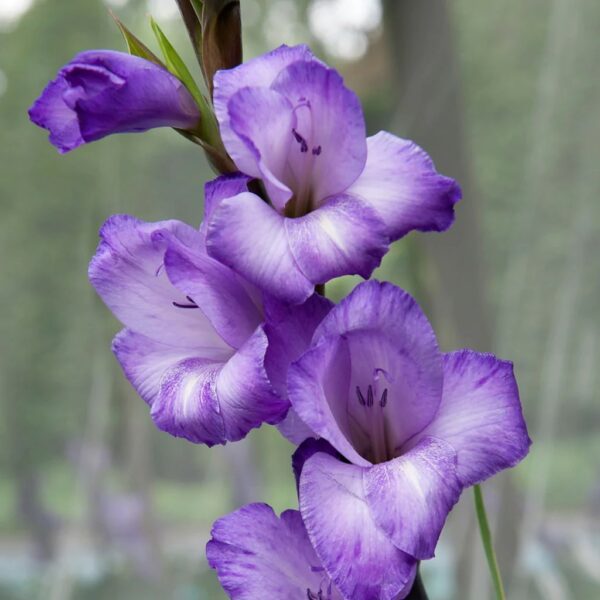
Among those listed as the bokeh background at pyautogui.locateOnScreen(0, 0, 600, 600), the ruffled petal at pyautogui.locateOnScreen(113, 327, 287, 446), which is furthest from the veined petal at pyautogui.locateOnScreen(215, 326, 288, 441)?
the bokeh background at pyautogui.locateOnScreen(0, 0, 600, 600)

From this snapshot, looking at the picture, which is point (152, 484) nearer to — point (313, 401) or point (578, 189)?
point (578, 189)

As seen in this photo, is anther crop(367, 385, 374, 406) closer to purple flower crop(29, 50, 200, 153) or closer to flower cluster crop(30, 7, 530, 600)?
flower cluster crop(30, 7, 530, 600)

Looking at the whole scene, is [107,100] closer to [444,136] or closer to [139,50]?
[139,50]

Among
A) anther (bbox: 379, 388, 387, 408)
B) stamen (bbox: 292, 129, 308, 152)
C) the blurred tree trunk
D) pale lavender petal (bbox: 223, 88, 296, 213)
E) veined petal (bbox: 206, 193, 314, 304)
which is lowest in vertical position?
anther (bbox: 379, 388, 387, 408)

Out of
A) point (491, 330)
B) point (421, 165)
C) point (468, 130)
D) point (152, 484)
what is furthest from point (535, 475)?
point (421, 165)

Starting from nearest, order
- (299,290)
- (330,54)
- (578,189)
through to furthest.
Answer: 1. (299,290)
2. (578,189)
3. (330,54)

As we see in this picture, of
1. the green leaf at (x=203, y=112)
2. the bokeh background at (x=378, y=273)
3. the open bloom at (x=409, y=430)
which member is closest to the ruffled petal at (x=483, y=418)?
the open bloom at (x=409, y=430)

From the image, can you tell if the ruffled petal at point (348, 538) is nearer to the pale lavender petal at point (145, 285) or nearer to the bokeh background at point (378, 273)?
the pale lavender petal at point (145, 285)
